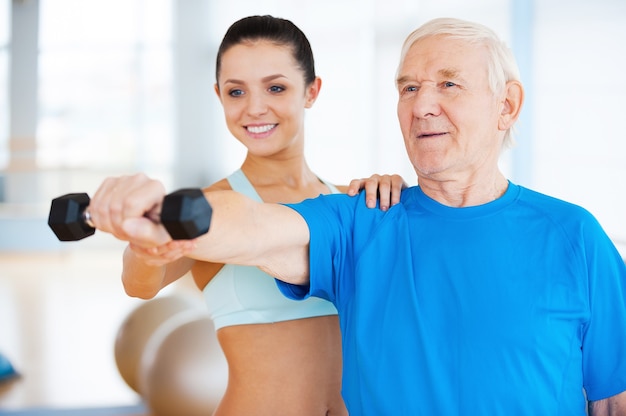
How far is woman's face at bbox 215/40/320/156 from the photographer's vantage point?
159 cm

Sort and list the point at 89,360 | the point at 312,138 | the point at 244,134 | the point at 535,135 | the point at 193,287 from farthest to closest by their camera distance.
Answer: the point at 312,138, the point at 193,287, the point at 535,135, the point at 89,360, the point at 244,134

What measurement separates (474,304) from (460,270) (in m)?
0.07

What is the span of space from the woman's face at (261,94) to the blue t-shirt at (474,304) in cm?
38

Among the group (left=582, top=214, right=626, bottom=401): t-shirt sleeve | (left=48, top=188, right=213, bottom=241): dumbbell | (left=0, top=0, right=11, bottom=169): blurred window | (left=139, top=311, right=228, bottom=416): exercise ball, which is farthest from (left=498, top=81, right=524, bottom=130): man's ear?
(left=0, top=0, right=11, bottom=169): blurred window

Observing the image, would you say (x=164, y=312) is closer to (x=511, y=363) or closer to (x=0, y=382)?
(x=0, y=382)

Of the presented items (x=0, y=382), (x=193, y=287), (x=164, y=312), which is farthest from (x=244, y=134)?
(x=193, y=287)

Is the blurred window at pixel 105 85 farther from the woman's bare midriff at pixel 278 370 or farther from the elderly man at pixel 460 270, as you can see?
the elderly man at pixel 460 270

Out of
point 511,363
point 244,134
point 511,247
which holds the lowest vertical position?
point 511,363

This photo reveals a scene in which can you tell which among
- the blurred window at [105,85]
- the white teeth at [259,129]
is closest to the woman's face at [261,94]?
the white teeth at [259,129]

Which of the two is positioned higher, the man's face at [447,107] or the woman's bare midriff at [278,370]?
the man's face at [447,107]

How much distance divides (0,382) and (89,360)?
0.58m

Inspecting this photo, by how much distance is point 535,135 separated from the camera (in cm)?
503

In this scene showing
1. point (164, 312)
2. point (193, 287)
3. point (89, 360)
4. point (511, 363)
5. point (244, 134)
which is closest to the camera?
point (511, 363)

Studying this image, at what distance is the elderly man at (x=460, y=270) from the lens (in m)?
1.17
